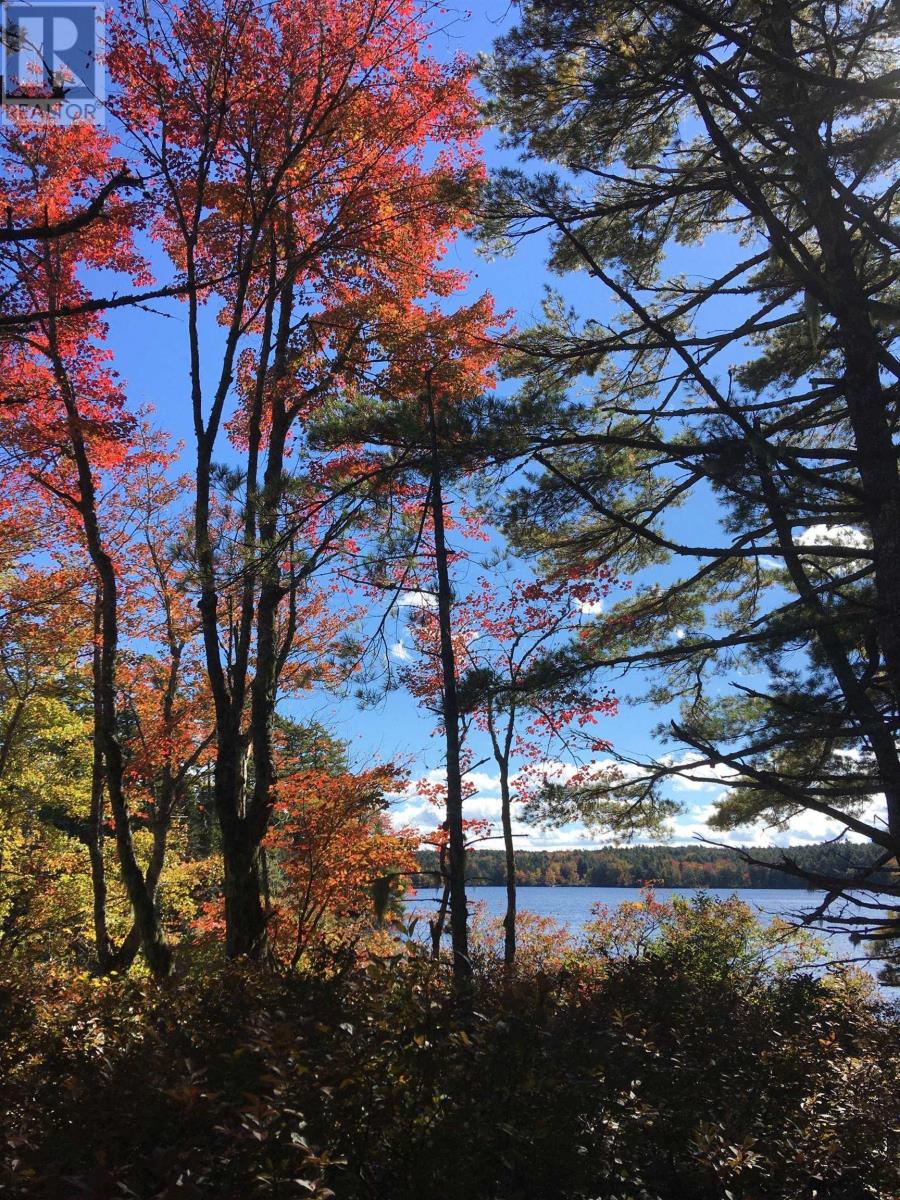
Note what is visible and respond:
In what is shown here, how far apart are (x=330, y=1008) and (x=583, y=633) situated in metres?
3.44

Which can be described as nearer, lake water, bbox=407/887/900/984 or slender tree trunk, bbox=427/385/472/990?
slender tree trunk, bbox=427/385/472/990

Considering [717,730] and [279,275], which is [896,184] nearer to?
[717,730]

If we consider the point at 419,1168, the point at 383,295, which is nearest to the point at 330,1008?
the point at 419,1168

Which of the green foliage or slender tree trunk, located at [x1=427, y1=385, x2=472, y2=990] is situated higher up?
slender tree trunk, located at [x1=427, y1=385, x2=472, y2=990]

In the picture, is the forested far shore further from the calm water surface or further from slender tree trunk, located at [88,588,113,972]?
slender tree trunk, located at [88,588,113,972]

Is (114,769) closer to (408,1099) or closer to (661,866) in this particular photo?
(408,1099)

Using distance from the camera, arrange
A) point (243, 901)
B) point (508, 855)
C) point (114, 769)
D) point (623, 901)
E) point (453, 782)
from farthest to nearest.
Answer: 1. point (623, 901)
2. point (508, 855)
3. point (114, 769)
4. point (243, 901)
5. point (453, 782)

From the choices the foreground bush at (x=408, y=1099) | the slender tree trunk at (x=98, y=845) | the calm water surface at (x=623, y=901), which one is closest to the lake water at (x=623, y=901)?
the calm water surface at (x=623, y=901)

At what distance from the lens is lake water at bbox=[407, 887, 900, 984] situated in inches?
280

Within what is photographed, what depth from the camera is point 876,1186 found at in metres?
3.10

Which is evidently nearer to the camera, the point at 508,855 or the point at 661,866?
the point at 508,855

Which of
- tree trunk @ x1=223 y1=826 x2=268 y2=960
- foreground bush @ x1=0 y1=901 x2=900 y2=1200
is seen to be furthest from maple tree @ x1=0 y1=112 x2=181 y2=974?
foreground bush @ x1=0 y1=901 x2=900 y2=1200

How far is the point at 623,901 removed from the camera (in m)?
17.0

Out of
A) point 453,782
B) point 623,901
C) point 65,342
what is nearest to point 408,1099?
point 453,782
